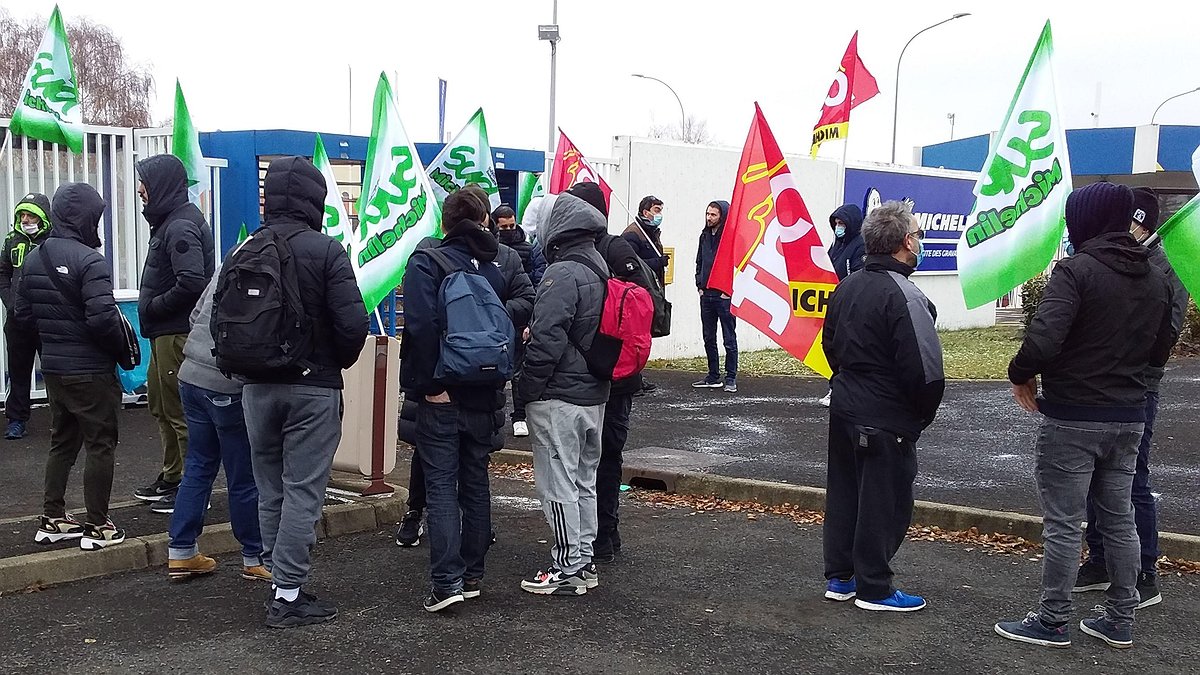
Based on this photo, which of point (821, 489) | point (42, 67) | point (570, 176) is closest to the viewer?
point (821, 489)

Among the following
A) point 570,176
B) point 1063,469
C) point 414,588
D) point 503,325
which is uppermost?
point 570,176

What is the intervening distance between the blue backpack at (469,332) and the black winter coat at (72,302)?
68.2 inches

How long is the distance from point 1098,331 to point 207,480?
13.4 feet

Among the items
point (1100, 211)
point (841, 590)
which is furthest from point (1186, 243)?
point (841, 590)

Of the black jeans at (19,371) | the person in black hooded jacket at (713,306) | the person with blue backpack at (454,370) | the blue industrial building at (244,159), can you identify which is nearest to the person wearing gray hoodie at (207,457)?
the person with blue backpack at (454,370)

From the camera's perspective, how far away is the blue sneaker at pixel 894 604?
541 centimetres

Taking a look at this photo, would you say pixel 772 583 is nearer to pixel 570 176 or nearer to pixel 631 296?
pixel 631 296

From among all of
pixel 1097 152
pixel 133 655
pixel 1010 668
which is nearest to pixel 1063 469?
pixel 1010 668

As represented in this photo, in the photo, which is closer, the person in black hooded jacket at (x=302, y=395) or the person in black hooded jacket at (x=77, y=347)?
the person in black hooded jacket at (x=302, y=395)

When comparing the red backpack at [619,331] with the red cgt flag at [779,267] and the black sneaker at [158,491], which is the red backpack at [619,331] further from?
the black sneaker at [158,491]

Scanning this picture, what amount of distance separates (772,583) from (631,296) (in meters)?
1.64

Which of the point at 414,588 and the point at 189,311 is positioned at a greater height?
the point at 189,311

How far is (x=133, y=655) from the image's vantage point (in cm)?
474

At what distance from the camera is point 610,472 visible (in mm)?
6238
